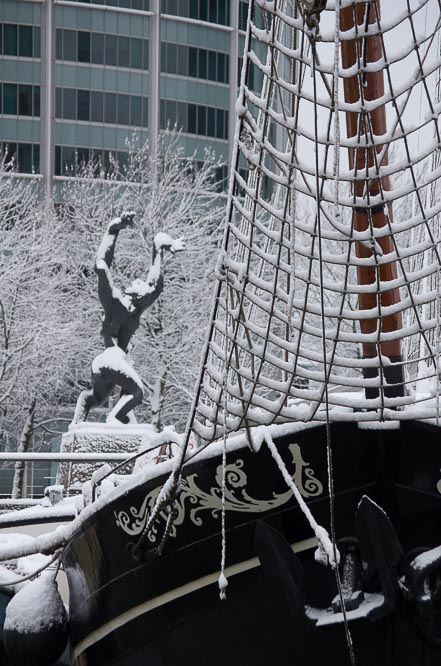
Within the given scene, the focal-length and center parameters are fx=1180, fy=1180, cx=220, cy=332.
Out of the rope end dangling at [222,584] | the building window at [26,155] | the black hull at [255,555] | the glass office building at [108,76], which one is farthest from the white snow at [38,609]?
the building window at [26,155]

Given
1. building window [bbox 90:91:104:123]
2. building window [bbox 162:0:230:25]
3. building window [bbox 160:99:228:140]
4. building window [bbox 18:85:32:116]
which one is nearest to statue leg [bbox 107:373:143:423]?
building window [bbox 90:91:104:123]

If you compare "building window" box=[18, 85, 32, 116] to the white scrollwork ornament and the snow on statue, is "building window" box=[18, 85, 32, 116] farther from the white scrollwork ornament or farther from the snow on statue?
the white scrollwork ornament

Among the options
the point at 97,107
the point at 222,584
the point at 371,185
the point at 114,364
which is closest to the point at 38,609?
the point at 222,584

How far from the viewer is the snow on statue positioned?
15414mm

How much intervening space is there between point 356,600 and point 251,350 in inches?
41.9

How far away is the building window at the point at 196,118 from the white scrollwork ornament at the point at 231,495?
4244cm

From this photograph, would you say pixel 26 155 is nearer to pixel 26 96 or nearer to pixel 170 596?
pixel 26 96

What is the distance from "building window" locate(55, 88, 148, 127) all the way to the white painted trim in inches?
1639

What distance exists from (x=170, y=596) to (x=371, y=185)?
6.27 ft

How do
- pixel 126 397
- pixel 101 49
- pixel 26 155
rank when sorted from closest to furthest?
pixel 126 397
pixel 26 155
pixel 101 49

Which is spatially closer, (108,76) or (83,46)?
(83,46)

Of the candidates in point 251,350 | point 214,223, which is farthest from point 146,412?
point 251,350

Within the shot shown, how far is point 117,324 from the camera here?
52.6 feet

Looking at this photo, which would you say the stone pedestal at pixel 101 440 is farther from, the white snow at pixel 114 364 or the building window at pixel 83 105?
the building window at pixel 83 105
